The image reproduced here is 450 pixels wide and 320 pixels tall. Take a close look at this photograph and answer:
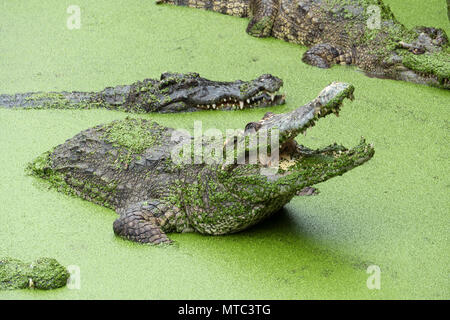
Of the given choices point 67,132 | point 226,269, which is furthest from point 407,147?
point 67,132

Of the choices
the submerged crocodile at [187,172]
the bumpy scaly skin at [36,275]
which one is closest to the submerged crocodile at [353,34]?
the submerged crocodile at [187,172]

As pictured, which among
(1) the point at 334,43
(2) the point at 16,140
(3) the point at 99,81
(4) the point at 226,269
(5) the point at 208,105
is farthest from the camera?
(1) the point at 334,43

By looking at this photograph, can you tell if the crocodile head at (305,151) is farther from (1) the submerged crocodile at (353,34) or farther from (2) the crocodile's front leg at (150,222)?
(1) the submerged crocodile at (353,34)

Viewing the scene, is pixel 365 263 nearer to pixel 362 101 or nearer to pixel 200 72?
pixel 362 101

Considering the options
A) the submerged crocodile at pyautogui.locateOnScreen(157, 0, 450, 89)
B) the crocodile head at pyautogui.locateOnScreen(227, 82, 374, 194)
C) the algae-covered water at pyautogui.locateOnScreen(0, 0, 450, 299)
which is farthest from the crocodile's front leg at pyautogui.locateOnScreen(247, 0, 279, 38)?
the crocodile head at pyautogui.locateOnScreen(227, 82, 374, 194)

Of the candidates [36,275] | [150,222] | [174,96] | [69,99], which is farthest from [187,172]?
[69,99]
